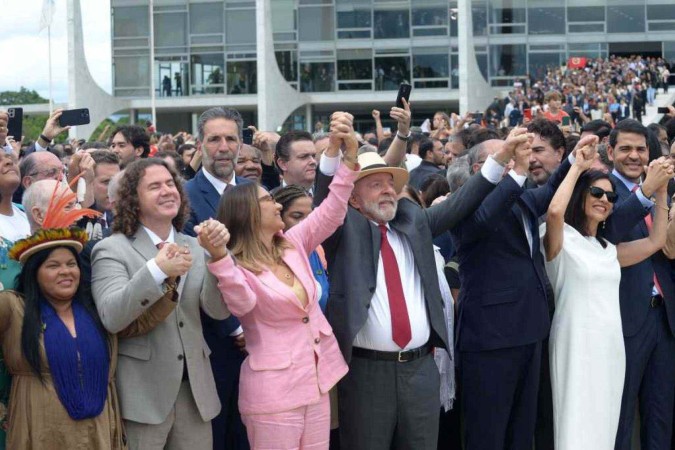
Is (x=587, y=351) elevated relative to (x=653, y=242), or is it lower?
lower

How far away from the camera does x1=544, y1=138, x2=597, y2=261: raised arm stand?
616 centimetres

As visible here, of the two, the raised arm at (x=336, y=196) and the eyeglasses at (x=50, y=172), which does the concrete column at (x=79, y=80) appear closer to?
the eyeglasses at (x=50, y=172)

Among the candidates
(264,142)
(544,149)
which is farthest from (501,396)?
(264,142)

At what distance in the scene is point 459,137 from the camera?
1193 cm

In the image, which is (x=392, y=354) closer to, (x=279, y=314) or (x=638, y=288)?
→ (x=279, y=314)

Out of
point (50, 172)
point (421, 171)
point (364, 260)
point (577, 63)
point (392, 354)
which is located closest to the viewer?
point (392, 354)

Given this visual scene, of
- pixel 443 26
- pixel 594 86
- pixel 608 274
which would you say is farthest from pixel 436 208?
pixel 443 26

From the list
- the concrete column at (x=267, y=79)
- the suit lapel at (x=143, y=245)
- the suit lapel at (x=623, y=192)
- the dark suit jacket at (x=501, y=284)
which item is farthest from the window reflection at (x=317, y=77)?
the suit lapel at (x=143, y=245)

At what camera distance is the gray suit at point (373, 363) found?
221 inches

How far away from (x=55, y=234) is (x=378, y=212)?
1919 millimetres

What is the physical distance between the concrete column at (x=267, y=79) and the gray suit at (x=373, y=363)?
3931cm

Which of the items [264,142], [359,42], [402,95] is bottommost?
[264,142]

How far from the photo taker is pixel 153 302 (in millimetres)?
4750

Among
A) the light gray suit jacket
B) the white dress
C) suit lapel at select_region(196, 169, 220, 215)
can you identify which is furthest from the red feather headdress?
the white dress
